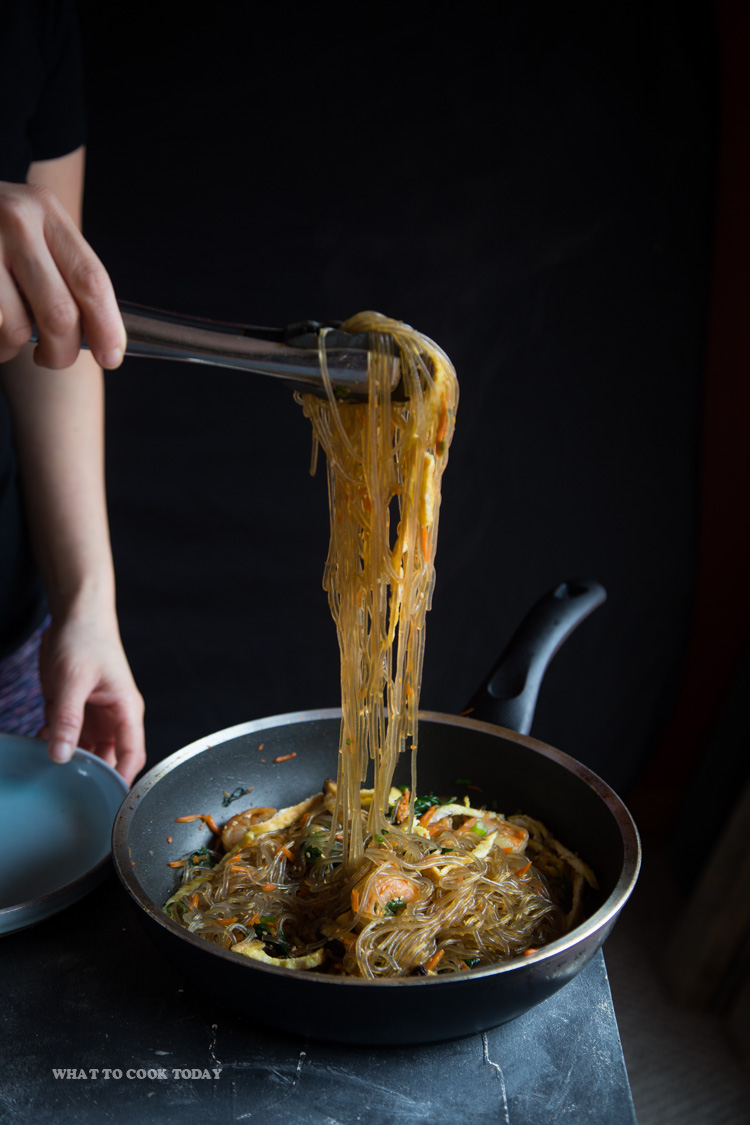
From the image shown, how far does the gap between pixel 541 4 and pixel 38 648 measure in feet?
7.63

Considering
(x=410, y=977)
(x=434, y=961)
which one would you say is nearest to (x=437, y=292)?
(x=434, y=961)

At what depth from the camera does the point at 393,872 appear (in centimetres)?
115

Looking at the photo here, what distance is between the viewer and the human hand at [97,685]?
152 centimetres

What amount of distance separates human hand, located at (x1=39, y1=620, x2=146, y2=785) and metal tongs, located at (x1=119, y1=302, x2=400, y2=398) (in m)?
0.72

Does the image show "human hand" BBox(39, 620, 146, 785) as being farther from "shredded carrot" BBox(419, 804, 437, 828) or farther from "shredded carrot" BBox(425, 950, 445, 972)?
"shredded carrot" BBox(425, 950, 445, 972)

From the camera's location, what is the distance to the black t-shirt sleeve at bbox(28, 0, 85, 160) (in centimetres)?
165

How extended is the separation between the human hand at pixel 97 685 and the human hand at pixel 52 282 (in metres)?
0.69

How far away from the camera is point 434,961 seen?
1047 mm

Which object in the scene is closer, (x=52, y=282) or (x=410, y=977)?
(x=410, y=977)

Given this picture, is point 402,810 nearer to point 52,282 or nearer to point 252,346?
point 252,346

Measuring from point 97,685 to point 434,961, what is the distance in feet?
2.71

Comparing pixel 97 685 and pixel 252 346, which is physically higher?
pixel 252 346

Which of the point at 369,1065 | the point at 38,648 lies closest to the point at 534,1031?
the point at 369,1065

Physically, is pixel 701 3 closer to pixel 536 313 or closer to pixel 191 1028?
pixel 536 313
